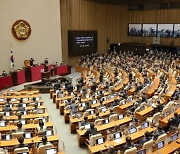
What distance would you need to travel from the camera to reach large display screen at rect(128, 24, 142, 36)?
106 feet

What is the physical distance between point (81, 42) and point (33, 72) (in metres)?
8.45

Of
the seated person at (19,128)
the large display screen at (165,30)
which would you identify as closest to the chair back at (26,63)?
the seated person at (19,128)

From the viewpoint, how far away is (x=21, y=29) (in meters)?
22.2

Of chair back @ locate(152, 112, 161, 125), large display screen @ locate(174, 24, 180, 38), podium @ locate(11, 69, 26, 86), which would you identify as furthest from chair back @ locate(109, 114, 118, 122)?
large display screen @ locate(174, 24, 180, 38)

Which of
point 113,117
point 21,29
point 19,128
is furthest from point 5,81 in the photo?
point 113,117

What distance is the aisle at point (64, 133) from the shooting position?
982cm

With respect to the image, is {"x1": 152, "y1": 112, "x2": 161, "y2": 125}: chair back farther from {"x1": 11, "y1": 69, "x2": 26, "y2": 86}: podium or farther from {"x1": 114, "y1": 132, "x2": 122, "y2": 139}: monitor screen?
{"x1": 11, "y1": 69, "x2": 26, "y2": 86}: podium

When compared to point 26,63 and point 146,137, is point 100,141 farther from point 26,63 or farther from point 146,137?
point 26,63

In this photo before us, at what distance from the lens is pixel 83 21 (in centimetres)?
2883

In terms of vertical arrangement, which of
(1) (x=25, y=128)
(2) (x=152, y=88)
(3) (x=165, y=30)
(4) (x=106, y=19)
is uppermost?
(4) (x=106, y=19)

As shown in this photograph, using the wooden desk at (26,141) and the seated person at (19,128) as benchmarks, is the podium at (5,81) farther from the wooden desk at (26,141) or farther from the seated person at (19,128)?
the wooden desk at (26,141)

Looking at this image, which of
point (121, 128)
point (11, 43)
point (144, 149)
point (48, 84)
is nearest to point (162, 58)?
point (48, 84)

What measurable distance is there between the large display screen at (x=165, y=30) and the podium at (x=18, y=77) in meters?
18.1

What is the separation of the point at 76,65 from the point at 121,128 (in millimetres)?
18567
